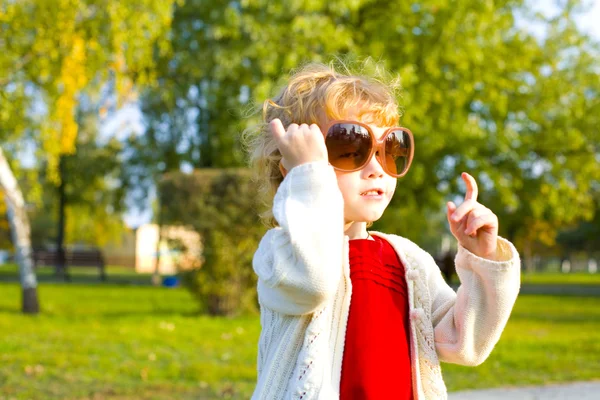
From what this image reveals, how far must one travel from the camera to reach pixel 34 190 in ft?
39.0

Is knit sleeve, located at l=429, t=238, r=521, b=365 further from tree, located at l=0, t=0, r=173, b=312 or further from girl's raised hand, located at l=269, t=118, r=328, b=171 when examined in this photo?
tree, located at l=0, t=0, r=173, b=312

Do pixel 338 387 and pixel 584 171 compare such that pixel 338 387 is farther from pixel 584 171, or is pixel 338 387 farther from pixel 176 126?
pixel 176 126

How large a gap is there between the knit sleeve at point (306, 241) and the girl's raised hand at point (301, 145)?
31 mm

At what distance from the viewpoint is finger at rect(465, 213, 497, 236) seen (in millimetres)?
1838

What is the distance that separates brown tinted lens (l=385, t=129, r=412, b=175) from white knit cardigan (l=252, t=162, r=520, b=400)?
22 centimetres

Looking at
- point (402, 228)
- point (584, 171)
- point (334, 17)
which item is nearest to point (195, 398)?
point (334, 17)

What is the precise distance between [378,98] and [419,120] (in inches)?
547

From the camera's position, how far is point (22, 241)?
11812 mm

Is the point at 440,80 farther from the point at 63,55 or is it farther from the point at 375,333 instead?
the point at 375,333

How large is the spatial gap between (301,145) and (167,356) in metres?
5.73

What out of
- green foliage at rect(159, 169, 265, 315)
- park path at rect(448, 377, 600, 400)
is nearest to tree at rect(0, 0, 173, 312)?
green foliage at rect(159, 169, 265, 315)

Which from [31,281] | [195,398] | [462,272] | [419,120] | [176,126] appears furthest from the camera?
[176,126]

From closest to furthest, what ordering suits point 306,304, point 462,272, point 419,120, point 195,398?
point 306,304, point 462,272, point 195,398, point 419,120

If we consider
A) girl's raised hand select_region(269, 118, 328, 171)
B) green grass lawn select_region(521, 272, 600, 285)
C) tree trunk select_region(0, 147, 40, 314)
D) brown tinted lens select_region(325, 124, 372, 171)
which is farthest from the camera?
green grass lawn select_region(521, 272, 600, 285)
